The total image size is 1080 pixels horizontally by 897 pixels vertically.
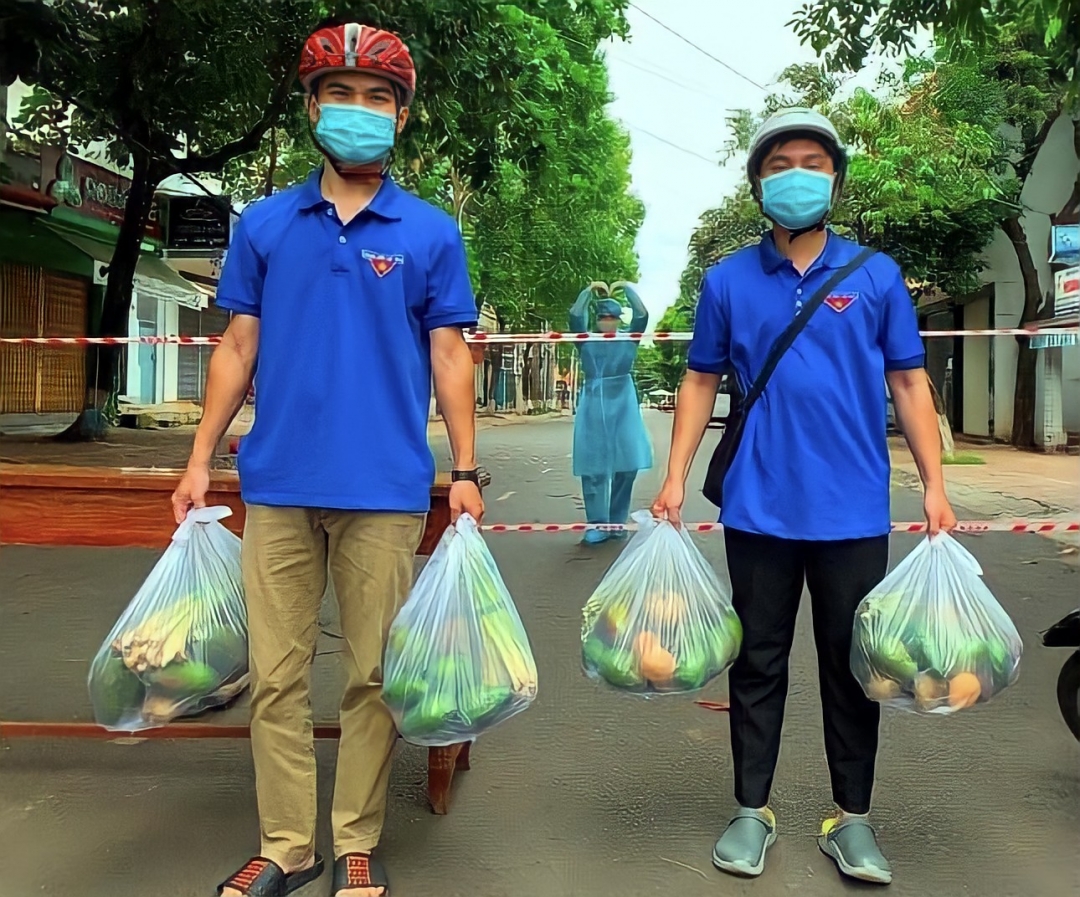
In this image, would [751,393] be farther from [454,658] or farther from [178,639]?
[178,639]

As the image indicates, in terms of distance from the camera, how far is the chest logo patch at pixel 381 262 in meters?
2.38

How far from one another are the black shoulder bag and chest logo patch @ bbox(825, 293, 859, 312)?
1 cm

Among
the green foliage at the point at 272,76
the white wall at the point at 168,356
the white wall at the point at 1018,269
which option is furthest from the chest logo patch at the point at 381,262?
the white wall at the point at 168,356

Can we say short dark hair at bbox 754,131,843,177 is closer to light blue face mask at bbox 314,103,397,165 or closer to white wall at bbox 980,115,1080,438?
light blue face mask at bbox 314,103,397,165

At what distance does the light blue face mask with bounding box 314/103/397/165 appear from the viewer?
243 cm

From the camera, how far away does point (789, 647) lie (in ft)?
8.68

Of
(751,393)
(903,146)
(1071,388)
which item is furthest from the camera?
(1071,388)

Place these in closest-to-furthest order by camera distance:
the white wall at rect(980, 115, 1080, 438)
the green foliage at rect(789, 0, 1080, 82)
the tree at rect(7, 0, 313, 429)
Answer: the green foliage at rect(789, 0, 1080, 82) < the tree at rect(7, 0, 313, 429) < the white wall at rect(980, 115, 1080, 438)

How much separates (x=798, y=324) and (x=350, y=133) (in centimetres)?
117

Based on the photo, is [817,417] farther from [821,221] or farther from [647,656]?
[647,656]

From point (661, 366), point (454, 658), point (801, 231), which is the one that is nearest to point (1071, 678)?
point (801, 231)

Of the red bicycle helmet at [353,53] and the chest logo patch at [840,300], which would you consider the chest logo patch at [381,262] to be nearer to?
the red bicycle helmet at [353,53]

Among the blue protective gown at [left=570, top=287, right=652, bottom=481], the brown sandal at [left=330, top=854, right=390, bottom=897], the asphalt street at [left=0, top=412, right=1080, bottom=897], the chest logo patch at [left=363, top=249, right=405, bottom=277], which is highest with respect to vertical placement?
the chest logo patch at [left=363, top=249, right=405, bottom=277]

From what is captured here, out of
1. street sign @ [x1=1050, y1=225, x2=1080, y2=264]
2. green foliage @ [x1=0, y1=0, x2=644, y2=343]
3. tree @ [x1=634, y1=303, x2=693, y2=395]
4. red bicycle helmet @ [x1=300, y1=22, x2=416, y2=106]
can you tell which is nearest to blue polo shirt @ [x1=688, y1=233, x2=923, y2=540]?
tree @ [x1=634, y1=303, x2=693, y2=395]
